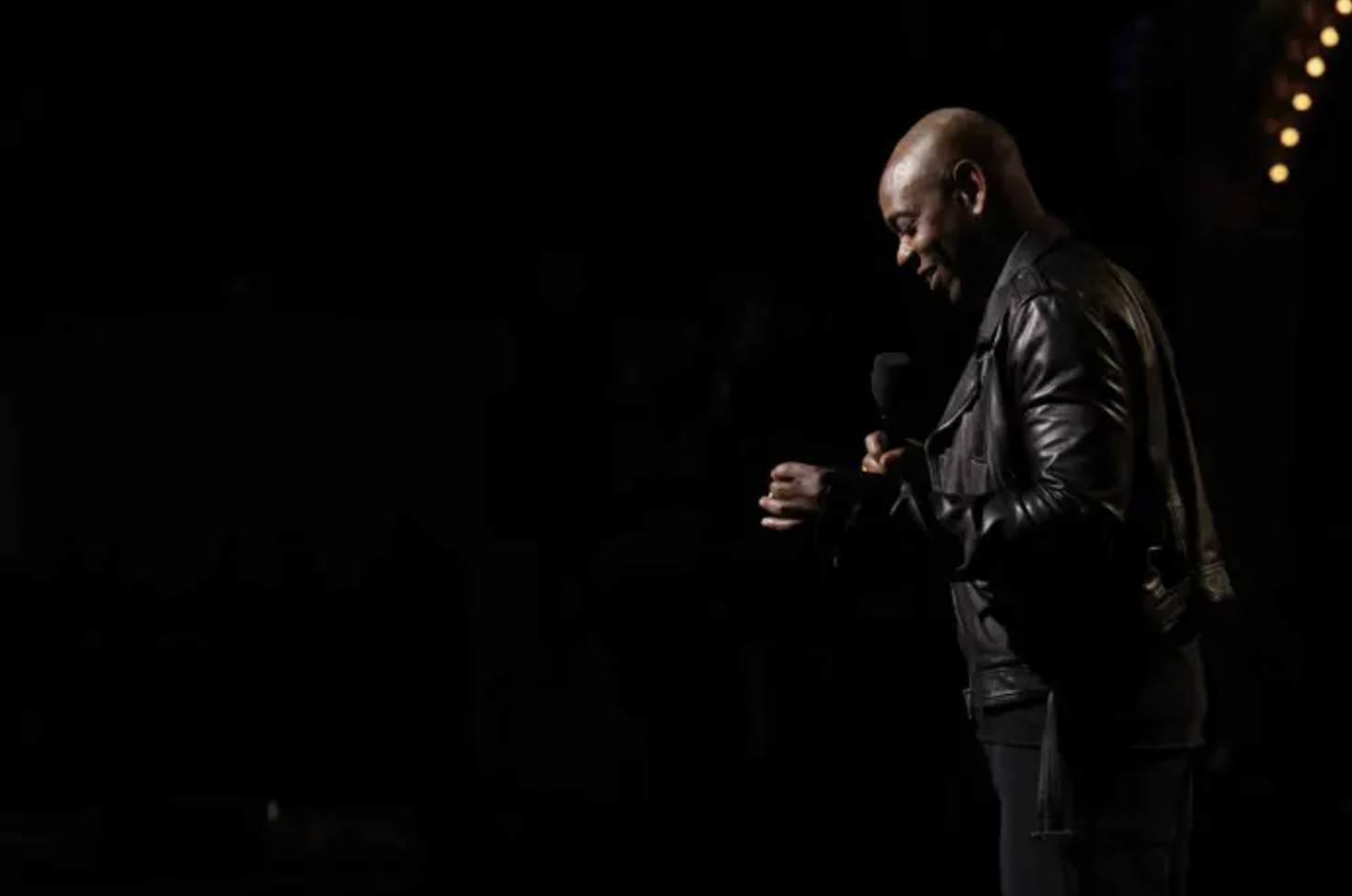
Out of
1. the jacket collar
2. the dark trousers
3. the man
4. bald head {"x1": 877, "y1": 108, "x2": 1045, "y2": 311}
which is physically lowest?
the dark trousers

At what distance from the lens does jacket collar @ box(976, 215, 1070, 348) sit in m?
3.36

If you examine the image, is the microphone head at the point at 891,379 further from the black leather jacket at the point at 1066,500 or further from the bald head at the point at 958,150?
the bald head at the point at 958,150

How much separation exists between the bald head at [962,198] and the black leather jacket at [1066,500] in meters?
0.06

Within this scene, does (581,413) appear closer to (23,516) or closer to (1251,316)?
(1251,316)

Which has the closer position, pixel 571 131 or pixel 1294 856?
pixel 1294 856

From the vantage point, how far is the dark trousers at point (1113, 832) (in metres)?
3.34

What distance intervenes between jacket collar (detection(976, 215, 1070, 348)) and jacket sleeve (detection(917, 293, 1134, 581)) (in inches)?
3.3

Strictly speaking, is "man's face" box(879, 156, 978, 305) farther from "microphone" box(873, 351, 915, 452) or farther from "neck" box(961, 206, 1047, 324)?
"microphone" box(873, 351, 915, 452)

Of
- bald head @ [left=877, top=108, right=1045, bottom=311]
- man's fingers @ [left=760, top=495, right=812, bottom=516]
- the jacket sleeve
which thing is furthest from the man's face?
man's fingers @ [left=760, top=495, right=812, bottom=516]

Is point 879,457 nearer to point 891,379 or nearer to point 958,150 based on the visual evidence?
point 891,379

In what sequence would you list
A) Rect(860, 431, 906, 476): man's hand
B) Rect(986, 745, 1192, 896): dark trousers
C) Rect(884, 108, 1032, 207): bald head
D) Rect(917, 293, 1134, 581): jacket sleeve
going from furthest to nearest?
Rect(860, 431, 906, 476): man's hand
Rect(884, 108, 1032, 207): bald head
Rect(986, 745, 1192, 896): dark trousers
Rect(917, 293, 1134, 581): jacket sleeve

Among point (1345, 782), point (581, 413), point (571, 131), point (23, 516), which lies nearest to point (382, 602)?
point (581, 413)

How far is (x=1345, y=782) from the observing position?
760 cm

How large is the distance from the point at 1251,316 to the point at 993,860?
351cm
